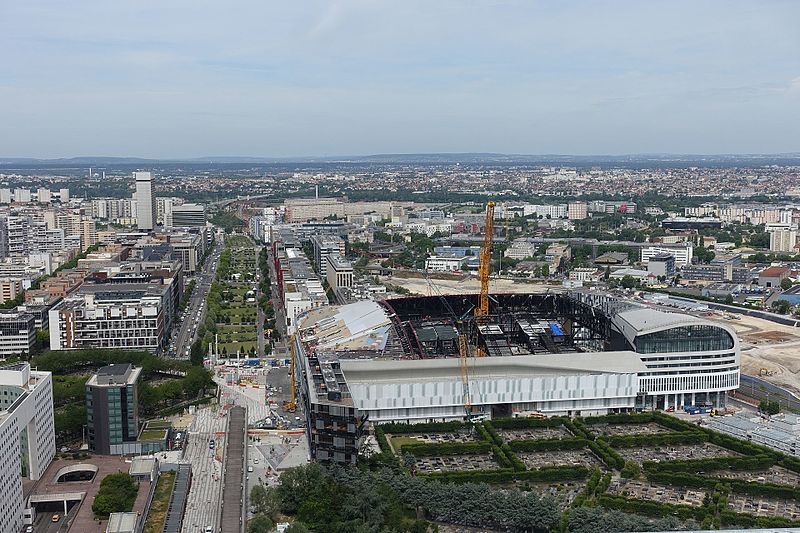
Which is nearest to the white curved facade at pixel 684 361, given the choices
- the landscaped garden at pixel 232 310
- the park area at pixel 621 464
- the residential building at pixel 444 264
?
the park area at pixel 621 464

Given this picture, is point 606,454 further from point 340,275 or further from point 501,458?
point 340,275

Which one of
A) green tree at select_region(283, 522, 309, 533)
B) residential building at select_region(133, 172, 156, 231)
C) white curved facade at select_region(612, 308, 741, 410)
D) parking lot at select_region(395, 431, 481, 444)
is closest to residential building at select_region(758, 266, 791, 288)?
white curved facade at select_region(612, 308, 741, 410)

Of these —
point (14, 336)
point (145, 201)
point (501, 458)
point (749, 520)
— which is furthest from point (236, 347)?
point (145, 201)

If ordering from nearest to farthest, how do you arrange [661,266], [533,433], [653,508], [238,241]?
[653,508] → [533,433] → [661,266] → [238,241]

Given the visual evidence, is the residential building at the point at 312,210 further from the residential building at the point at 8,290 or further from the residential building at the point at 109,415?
the residential building at the point at 109,415

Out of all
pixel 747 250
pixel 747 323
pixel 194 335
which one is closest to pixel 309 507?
pixel 194 335
